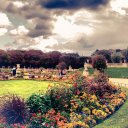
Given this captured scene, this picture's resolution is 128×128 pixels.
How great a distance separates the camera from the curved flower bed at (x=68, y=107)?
15859mm

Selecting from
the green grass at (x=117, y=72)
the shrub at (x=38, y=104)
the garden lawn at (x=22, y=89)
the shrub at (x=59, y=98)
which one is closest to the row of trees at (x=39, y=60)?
the green grass at (x=117, y=72)

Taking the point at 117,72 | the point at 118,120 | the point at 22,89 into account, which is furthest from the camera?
the point at 117,72

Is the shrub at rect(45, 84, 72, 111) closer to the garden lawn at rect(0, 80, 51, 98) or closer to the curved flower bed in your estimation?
the curved flower bed

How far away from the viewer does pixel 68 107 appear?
1930 cm

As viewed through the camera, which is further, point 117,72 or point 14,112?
point 117,72

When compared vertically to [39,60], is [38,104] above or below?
below

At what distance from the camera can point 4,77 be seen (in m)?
39.4

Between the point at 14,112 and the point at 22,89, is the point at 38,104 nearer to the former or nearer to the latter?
the point at 14,112

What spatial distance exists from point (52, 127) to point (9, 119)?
1999 mm

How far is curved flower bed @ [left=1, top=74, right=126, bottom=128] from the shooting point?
15.9 m

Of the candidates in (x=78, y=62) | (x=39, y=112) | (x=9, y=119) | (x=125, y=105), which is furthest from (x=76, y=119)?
(x=78, y=62)

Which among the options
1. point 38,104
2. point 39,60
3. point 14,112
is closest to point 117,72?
point 39,60

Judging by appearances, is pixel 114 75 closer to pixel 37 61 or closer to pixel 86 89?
pixel 86 89

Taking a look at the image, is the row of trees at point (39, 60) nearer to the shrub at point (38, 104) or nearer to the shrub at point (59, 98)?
the shrub at point (59, 98)
